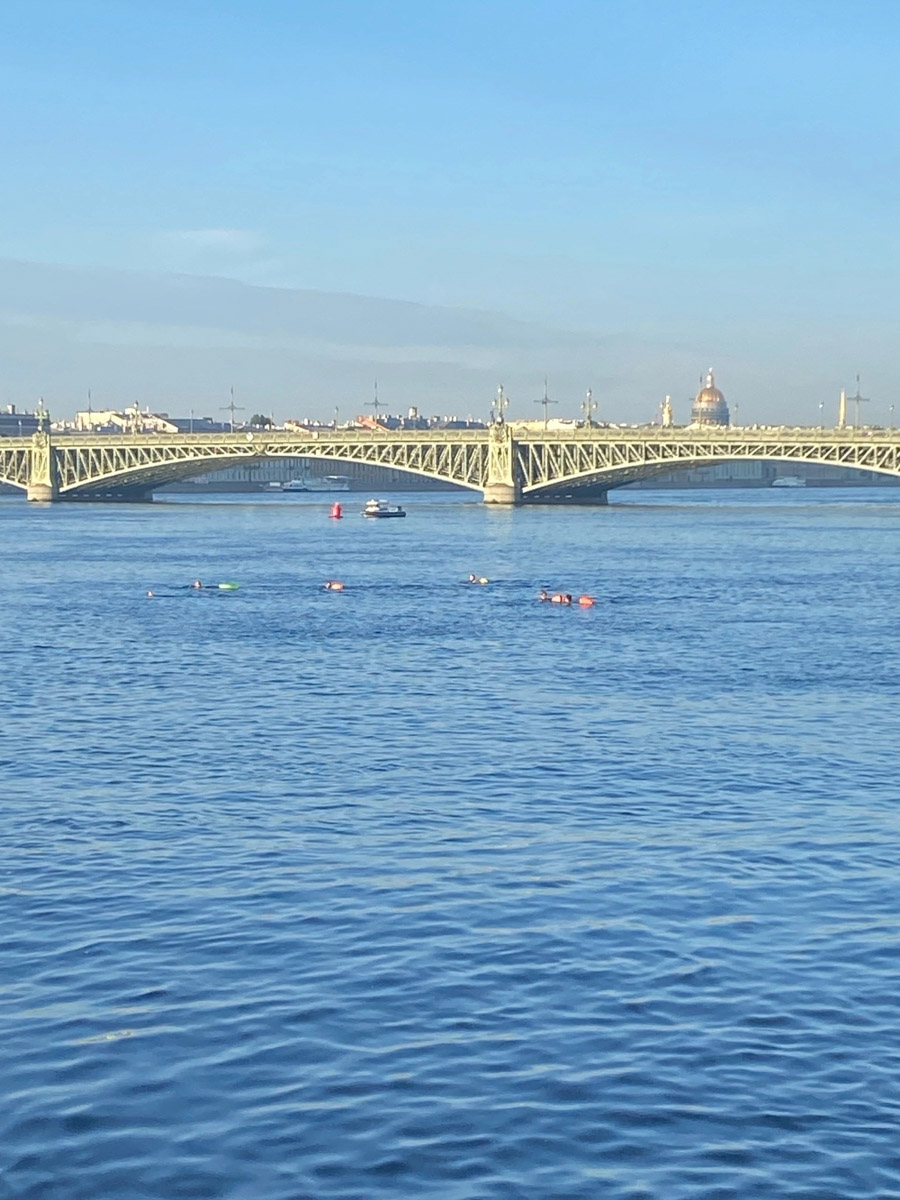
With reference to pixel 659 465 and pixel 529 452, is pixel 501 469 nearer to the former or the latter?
pixel 529 452

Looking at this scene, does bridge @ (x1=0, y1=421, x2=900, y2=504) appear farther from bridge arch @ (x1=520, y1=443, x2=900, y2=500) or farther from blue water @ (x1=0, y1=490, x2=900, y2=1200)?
blue water @ (x1=0, y1=490, x2=900, y2=1200)

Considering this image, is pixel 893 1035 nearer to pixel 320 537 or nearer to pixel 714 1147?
pixel 714 1147

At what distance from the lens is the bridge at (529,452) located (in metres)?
153

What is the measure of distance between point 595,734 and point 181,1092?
72.3 ft

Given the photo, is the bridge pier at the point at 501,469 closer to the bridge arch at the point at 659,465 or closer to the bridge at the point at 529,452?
the bridge at the point at 529,452

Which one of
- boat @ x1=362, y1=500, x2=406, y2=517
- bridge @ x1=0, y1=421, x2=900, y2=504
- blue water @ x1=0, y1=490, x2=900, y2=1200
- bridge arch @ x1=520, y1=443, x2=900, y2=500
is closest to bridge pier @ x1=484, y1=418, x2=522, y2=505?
bridge @ x1=0, y1=421, x2=900, y2=504

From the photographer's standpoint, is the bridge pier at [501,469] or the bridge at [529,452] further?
the bridge pier at [501,469]

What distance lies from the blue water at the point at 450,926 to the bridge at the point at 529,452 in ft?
328

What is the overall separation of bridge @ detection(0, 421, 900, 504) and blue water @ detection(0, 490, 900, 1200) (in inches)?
3934

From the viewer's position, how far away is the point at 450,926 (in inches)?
933

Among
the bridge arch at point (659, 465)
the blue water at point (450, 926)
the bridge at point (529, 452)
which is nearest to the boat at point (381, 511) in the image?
the bridge at point (529, 452)

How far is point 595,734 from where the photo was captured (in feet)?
129

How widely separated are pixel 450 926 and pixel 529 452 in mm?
156461

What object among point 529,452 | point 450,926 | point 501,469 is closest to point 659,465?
point 501,469
